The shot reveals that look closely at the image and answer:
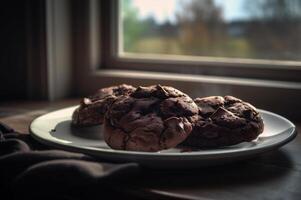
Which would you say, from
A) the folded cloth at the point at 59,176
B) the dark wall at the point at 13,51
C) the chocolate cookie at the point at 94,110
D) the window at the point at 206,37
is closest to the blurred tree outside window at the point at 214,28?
the window at the point at 206,37

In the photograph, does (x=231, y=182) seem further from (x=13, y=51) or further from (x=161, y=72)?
(x=13, y=51)

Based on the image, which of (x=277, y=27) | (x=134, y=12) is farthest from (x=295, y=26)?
(x=134, y=12)

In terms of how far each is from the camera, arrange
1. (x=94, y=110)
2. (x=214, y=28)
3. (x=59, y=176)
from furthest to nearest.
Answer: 1. (x=214, y=28)
2. (x=94, y=110)
3. (x=59, y=176)

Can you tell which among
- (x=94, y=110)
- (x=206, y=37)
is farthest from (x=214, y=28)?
(x=94, y=110)

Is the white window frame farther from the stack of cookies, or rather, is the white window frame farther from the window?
the stack of cookies

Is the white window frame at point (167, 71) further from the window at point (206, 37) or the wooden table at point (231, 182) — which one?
the wooden table at point (231, 182)

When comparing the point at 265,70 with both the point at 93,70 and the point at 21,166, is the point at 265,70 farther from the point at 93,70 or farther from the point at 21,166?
the point at 21,166
